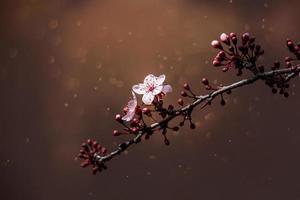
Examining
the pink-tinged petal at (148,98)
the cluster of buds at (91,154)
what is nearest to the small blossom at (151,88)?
the pink-tinged petal at (148,98)

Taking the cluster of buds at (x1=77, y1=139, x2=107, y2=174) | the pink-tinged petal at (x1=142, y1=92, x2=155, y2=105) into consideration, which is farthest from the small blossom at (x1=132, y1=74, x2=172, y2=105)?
the cluster of buds at (x1=77, y1=139, x2=107, y2=174)

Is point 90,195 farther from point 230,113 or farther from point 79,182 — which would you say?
point 230,113

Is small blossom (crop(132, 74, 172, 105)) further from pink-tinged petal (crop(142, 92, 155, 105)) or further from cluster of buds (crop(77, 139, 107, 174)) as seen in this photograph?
cluster of buds (crop(77, 139, 107, 174))

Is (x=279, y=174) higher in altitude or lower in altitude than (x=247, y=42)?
higher

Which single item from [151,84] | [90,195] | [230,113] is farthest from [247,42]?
[90,195]

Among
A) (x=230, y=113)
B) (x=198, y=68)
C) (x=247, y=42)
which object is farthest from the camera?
(x=230, y=113)

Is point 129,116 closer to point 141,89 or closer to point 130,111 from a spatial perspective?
point 130,111

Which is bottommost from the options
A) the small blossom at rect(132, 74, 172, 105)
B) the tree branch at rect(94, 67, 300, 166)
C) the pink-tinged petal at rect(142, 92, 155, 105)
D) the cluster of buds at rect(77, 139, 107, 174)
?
the tree branch at rect(94, 67, 300, 166)

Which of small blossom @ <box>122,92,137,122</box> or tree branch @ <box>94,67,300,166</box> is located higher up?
small blossom @ <box>122,92,137,122</box>

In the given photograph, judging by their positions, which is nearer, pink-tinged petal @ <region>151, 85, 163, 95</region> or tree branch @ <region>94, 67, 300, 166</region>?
tree branch @ <region>94, 67, 300, 166</region>

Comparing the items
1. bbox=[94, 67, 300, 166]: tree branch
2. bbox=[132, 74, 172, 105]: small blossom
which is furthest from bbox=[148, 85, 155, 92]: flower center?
bbox=[94, 67, 300, 166]: tree branch
